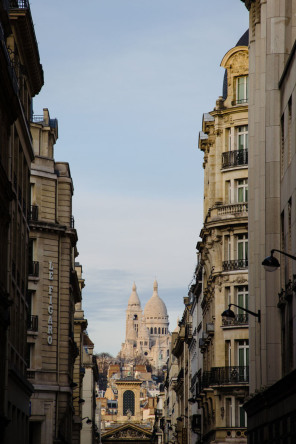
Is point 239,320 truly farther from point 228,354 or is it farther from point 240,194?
point 240,194

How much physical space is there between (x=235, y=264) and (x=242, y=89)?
1041 cm

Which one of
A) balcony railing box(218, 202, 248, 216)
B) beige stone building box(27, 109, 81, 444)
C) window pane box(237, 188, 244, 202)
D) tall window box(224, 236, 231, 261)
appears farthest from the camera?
beige stone building box(27, 109, 81, 444)

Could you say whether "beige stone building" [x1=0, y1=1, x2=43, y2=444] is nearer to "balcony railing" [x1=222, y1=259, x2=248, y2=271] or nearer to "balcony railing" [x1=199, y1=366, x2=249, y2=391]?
"balcony railing" [x1=199, y1=366, x2=249, y2=391]

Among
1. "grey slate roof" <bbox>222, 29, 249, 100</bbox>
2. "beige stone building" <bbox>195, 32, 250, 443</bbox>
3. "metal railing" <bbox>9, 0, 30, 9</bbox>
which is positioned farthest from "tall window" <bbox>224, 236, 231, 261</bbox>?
"metal railing" <bbox>9, 0, 30, 9</bbox>

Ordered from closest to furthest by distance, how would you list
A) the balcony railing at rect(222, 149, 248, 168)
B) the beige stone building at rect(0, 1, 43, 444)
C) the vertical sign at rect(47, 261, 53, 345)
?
the beige stone building at rect(0, 1, 43, 444), the balcony railing at rect(222, 149, 248, 168), the vertical sign at rect(47, 261, 53, 345)

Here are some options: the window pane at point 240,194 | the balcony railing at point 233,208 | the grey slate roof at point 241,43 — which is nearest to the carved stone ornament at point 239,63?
the grey slate roof at point 241,43

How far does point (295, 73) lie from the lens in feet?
112

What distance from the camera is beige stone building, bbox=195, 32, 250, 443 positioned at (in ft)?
207

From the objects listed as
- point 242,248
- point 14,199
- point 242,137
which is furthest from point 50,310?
point 14,199

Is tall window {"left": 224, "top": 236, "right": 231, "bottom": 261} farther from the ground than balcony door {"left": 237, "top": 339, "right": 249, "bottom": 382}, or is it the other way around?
tall window {"left": 224, "top": 236, "right": 231, "bottom": 261}

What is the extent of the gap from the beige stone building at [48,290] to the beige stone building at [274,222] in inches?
1084

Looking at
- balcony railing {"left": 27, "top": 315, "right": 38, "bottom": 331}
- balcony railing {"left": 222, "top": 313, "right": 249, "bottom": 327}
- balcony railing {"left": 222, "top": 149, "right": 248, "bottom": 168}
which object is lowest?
balcony railing {"left": 222, "top": 313, "right": 249, "bottom": 327}

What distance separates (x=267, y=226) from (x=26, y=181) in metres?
18.0

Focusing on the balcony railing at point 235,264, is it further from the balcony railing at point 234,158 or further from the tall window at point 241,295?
the balcony railing at point 234,158
